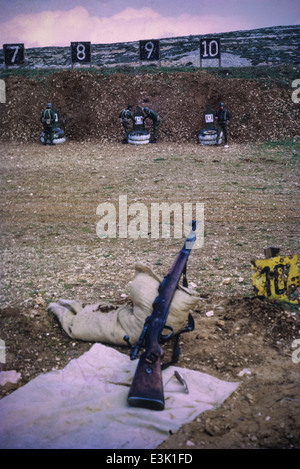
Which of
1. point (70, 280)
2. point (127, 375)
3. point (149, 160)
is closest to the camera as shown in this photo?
point (127, 375)

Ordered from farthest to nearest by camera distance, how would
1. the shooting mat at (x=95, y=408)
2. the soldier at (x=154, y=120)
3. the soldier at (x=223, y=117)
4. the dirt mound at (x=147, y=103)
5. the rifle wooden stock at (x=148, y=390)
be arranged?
the dirt mound at (x=147, y=103) → the soldier at (x=154, y=120) → the soldier at (x=223, y=117) → the rifle wooden stock at (x=148, y=390) → the shooting mat at (x=95, y=408)

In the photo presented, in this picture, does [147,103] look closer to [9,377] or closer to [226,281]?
[226,281]

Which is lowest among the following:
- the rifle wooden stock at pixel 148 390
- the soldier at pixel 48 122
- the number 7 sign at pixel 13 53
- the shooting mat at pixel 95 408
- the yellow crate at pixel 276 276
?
the shooting mat at pixel 95 408

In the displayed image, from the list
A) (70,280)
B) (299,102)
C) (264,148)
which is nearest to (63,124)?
(264,148)

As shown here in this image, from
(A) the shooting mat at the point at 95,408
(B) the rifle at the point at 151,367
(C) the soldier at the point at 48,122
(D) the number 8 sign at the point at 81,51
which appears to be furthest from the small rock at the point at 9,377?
(D) the number 8 sign at the point at 81,51

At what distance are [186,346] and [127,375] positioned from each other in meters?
0.80

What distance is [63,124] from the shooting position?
1736 cm

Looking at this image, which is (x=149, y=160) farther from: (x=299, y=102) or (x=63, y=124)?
(x=299, y=102)

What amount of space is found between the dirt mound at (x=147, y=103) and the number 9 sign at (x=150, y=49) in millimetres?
1330

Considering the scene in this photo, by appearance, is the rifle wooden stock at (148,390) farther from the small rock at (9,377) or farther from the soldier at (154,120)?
the soldier at (154,120)

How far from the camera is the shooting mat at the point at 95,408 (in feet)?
9.34

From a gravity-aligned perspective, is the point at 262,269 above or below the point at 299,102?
below

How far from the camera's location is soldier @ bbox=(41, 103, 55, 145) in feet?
50.5

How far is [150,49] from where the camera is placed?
1969 cm
